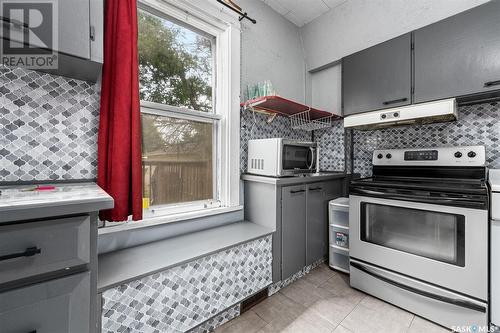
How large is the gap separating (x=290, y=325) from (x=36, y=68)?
7.32ft

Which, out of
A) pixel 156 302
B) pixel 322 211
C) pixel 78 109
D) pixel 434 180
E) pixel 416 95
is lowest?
pixel 156 302

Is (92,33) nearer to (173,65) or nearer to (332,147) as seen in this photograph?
(173,65)

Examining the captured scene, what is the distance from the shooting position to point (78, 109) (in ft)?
4.38

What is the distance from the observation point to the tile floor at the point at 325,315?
1.50 metres

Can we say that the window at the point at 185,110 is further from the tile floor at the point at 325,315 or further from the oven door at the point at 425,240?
the oven door at the point at 425,240

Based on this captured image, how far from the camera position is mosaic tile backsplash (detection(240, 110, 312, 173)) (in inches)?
87.4

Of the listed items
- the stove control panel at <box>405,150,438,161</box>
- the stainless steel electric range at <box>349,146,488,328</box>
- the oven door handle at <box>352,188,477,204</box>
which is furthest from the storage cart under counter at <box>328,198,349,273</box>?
the stove control panel at <box>405,150,438,161</box>

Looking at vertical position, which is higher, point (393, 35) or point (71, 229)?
point (393, 35)

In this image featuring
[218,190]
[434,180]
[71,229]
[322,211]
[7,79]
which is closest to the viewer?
[71,229]

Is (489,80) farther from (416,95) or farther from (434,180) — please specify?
(434,180)

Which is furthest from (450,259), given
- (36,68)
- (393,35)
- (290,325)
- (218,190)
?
(36,68)

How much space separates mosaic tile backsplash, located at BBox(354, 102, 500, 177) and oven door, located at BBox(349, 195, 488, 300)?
804 mm

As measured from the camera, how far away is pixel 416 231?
1.64 m

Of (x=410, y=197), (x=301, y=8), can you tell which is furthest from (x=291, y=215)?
(x=301, y=8)
